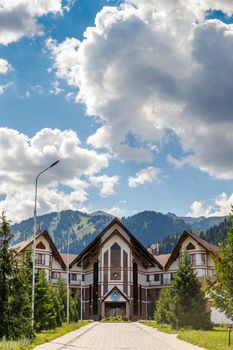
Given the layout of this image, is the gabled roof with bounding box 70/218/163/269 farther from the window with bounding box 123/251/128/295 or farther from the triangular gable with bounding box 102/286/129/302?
the triangular gable with bounding box 102/286/129/302

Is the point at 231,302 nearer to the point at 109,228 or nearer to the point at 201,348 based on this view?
the point at 201,348

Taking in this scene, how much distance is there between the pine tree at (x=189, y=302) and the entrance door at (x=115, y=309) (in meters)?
40.4

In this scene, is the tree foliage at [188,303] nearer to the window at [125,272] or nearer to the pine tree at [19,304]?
the pine tree at [19,304]

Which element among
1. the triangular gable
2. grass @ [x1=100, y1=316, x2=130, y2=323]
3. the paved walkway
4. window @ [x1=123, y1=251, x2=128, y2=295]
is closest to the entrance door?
the triangular gable

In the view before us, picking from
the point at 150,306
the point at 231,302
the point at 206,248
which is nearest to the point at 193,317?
the point at 231,302

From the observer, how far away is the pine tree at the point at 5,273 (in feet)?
68.1

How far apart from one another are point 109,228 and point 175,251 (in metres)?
12.9

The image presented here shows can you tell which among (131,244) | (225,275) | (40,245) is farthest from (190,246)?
(225,275)

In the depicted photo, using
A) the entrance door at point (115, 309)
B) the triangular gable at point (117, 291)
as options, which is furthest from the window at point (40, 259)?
the entrance door at point (115, 309)

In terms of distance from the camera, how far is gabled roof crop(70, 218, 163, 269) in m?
89.3

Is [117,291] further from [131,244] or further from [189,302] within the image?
[189,302]

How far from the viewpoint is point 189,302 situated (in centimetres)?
4528

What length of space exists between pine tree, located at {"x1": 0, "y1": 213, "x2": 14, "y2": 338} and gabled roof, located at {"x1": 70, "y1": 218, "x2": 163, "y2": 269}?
66.9 meters

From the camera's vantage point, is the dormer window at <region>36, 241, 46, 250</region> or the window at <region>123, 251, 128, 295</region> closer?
the dormer window at <region>36, 241, 46, 250</region>
